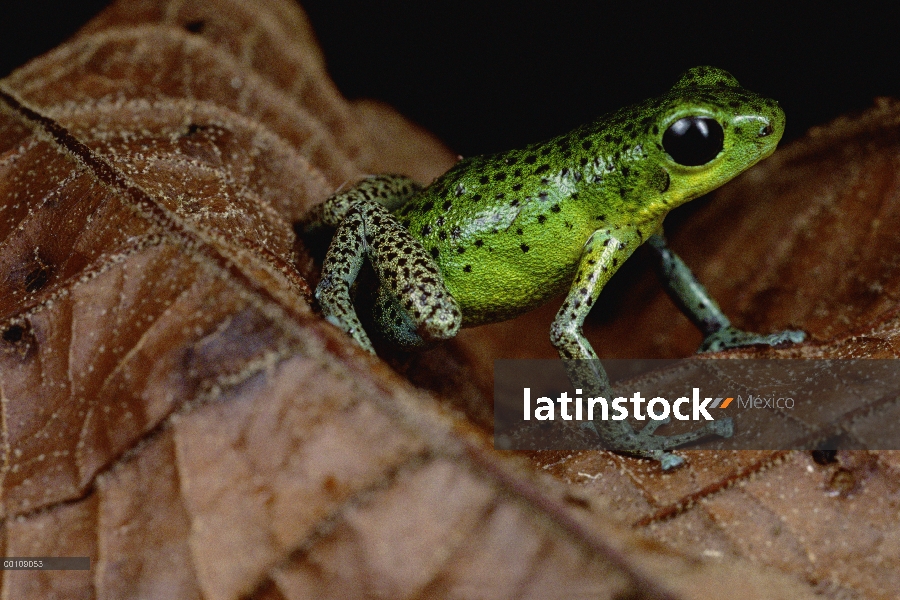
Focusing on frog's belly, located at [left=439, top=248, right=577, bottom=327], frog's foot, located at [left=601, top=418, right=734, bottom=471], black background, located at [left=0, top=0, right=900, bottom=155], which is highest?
black background, located at [left=0, top=0, right=900, bottom=155]

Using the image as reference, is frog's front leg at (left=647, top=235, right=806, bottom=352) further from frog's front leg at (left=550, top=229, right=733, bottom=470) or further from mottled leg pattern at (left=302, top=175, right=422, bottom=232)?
mottled leg pattern at (left=302, top=175, right=422, bottom=232)

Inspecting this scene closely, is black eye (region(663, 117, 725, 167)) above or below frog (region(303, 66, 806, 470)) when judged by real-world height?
above

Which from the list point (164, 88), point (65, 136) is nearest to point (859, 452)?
point (65, 136)

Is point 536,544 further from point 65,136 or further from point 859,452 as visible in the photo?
point 65,136

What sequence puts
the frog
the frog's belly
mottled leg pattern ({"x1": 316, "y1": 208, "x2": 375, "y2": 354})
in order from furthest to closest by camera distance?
the frog's belly → the frog → mottled leg pattern ({"x1": 316, "y1": 208, "x2": 375, "y2": 354})

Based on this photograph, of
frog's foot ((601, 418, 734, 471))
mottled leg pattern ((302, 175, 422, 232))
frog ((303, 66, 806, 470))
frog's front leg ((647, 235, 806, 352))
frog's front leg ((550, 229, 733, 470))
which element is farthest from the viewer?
frog's front leg ((647, 235, 806, 352))

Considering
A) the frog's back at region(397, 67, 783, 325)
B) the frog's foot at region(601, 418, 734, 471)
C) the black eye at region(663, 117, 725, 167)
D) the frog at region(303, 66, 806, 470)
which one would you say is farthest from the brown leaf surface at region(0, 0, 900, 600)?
the black eye at region(663, 117, 725, 167)

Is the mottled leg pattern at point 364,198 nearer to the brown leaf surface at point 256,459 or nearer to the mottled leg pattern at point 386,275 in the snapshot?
the mottled leg pattern at point 386,275

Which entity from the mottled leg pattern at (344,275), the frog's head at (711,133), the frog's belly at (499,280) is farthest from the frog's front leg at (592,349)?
the mottled leg pattern at (344,275)
